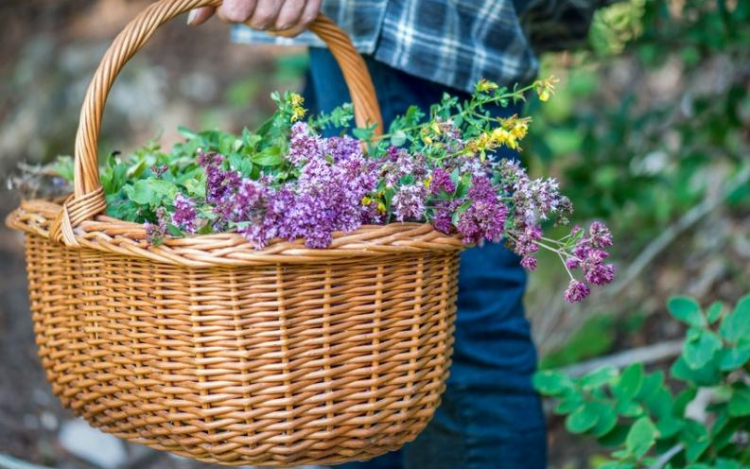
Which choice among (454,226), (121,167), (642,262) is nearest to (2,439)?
(121,167)

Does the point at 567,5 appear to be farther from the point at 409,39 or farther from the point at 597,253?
the point at 597,253

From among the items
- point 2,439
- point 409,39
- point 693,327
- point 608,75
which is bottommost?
point 2,439

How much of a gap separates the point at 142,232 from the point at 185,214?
6 cm

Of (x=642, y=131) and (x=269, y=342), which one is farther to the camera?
(x=642, y=131)

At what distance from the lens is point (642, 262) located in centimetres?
252

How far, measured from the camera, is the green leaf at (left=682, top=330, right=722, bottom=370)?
1.33 meters

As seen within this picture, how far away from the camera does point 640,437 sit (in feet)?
4.39

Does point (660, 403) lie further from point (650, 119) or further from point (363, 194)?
point (650, 119)

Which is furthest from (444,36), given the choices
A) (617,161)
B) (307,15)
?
(617,161)

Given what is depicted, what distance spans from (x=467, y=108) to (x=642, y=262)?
5.12ft

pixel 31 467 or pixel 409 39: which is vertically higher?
pixel 409 39

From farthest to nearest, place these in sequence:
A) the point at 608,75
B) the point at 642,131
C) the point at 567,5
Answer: the point at 608,75 < the point at 642,131 < the point at 567,5

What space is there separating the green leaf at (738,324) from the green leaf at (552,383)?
26 centimetres

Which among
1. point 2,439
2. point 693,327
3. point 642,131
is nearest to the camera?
point 693,327
